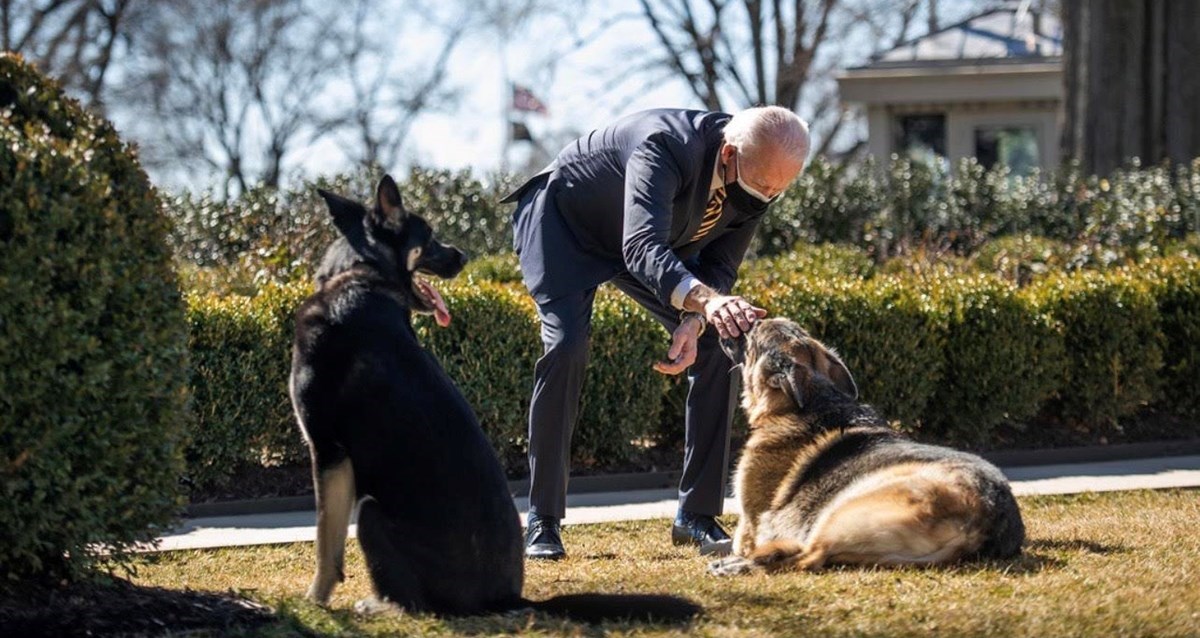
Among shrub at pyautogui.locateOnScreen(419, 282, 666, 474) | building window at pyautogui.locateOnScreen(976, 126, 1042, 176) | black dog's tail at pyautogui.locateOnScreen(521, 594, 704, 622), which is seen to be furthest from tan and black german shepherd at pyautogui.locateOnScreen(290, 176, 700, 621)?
building window at pyautogui.locateOnScreen(976, 126, 1042, 176)

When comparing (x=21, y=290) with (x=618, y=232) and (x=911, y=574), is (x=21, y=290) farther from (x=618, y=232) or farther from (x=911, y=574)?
(x=911, y=574)

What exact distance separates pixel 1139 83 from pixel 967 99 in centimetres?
707

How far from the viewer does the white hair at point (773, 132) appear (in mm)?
5973

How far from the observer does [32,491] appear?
15.2 ft

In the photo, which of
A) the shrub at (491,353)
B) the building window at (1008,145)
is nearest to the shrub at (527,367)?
the shrub at (491,353)

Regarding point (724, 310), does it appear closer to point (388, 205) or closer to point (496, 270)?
point (388, 205)

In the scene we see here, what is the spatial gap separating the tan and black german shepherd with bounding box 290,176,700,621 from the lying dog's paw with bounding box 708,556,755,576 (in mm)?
1051

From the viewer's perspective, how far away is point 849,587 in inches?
214

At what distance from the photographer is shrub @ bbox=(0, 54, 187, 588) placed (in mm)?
4539

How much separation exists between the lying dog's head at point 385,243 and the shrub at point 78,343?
0.63 m

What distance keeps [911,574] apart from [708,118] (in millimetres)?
2247

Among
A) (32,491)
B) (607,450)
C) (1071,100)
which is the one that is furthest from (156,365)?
(1071,100)

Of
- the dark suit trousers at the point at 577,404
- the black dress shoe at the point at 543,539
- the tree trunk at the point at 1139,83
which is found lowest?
the black dress shoe at the point at 543,539

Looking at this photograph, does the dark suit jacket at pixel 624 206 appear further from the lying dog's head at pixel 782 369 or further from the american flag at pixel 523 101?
the american flag at pixel 523 101
